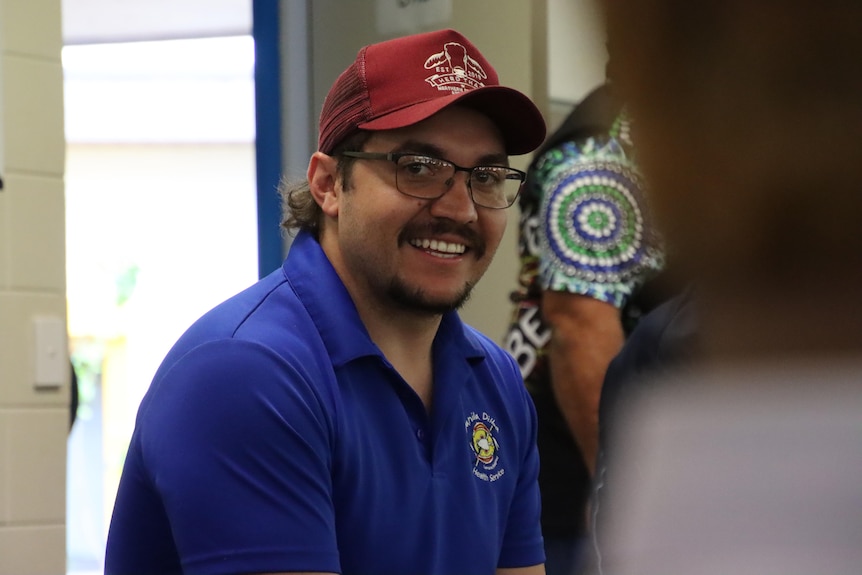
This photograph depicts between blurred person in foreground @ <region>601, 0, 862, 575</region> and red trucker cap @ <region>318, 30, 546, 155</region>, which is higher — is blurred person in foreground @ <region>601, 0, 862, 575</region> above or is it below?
below

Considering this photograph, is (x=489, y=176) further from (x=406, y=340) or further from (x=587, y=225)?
(x=587, y=225)

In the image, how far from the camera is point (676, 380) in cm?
31

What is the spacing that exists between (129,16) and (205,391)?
11.8 ft

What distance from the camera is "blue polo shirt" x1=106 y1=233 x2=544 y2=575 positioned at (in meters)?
1.10

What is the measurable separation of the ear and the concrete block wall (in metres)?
0.77

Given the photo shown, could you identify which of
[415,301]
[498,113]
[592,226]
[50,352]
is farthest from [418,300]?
[50,352]

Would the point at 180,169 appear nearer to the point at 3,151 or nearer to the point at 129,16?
the point at 129,16

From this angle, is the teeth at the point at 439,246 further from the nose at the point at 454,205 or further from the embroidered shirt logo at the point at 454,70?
the embroidered shirt logo at the point at 454,70

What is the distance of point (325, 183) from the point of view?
1408 mm

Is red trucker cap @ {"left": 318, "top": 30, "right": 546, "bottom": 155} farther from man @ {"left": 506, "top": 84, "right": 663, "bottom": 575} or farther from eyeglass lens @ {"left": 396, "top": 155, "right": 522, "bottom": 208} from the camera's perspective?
man @ {"left": 506, "top": 84, "right": 663, "bottom": 575}

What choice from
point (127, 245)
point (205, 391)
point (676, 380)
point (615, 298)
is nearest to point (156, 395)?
point (205, 391)

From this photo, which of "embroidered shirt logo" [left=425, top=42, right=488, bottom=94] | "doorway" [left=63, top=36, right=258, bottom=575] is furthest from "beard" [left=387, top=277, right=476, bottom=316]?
"doorway" [left=63, top=36, right=258, bottom=575]

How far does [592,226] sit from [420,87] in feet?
1.54

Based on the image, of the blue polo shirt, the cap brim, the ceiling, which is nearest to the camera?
the blue polo shirt
